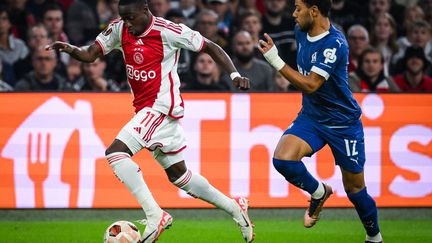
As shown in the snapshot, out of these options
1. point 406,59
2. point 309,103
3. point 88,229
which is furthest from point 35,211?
point 406,59

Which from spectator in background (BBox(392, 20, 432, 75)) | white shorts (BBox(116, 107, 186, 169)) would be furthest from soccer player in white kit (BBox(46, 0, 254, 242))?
spectator in background (BBox(392, 20, 432, 75))

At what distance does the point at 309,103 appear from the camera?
8211 mm

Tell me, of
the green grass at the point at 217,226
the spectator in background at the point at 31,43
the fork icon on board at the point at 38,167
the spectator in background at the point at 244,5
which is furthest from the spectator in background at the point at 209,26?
the fork icon on board at the point at 38,167

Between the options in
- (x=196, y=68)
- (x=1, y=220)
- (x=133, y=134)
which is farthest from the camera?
(x=196, y=68)

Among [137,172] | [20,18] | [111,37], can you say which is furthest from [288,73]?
[20,18]

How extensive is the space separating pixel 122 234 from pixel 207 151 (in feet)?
10.9

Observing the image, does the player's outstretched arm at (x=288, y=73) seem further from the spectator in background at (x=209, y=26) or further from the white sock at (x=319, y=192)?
the spectator in background at (x=209, y=26)

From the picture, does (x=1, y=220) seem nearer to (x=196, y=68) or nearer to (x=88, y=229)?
(x=88, y=229)

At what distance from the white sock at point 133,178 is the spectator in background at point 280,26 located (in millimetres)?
6027

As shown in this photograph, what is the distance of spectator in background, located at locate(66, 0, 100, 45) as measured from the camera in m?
13.9

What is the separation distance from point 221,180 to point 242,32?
8.65 feet

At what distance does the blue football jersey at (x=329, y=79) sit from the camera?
7887 millimetres

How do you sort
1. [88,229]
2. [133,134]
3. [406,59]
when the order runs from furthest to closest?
Result: [406,59], [88,229], [133,134]

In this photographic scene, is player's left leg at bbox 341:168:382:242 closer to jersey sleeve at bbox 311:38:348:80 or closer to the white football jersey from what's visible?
jersey sleeve at bbox 311:38:348:80
